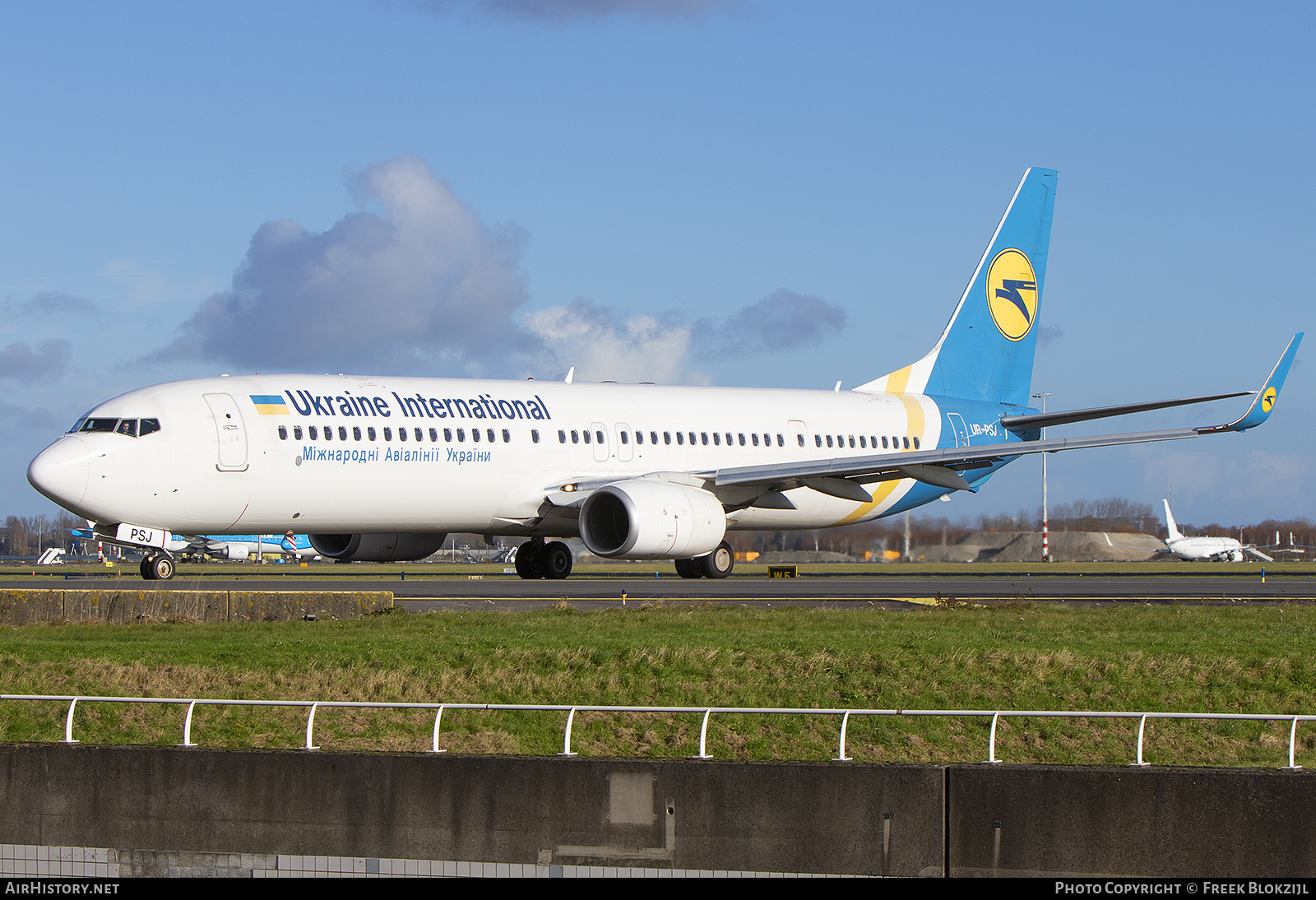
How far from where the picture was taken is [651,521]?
27.0 metres

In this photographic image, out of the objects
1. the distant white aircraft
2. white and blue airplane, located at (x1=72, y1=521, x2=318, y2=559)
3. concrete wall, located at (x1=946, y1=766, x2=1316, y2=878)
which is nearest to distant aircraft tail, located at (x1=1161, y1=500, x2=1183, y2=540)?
the distant white aircraft

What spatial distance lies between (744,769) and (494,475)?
727 inches

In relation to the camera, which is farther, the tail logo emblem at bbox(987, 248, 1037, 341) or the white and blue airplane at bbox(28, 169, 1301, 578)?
the tail logo emblem at bbox(987, 248, 1037, 341)

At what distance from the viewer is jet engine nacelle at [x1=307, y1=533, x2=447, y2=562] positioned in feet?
98.9

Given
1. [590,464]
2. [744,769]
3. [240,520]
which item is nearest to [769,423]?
[590,464]

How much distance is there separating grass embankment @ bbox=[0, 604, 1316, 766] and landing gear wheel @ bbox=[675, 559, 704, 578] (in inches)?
509

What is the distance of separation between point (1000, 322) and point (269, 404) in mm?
21737

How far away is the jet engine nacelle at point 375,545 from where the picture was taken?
30156mm

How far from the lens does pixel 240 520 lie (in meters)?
25.8

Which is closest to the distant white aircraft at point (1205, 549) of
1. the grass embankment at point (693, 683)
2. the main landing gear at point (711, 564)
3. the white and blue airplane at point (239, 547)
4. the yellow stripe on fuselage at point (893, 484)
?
the white and blue airplane at point (239, 547)

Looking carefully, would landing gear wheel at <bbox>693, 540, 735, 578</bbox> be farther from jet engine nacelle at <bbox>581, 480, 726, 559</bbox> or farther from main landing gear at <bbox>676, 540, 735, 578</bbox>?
jet engine nacelle at <bbox>581, 480, 726, 559</bbox>

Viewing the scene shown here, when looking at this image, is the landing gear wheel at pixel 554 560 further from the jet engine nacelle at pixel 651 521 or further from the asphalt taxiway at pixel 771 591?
the jet engine nacelle at pixel 651 521

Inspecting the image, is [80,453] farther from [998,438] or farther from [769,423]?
[998,438]
